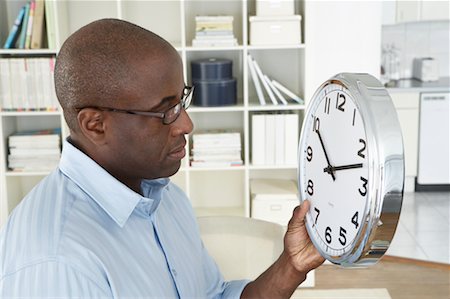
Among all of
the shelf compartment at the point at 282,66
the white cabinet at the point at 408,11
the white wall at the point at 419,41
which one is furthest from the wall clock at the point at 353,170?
the white wall at the point at 419,41

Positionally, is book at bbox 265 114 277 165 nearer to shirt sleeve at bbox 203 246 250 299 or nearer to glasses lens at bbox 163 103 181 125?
shirt sleeve at bbox 203 246 250 299

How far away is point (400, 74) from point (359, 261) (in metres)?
4.84

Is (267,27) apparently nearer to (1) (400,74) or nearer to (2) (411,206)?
(2) (411,206)

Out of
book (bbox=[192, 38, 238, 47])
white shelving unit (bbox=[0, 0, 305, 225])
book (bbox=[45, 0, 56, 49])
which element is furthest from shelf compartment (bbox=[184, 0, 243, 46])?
book (bbox=[45, 0, 56, 49])

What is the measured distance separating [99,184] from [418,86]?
4409mm

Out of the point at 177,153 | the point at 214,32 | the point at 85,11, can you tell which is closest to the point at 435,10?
the point at 214,32

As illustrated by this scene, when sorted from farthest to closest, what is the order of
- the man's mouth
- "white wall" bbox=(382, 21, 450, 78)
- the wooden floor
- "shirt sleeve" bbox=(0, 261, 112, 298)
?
"white wall" bbox=(382, 21, 450, 78), the wooden floor, the man's mouth, "shirt sleeve" bbox=(0, 261, 112, 298)

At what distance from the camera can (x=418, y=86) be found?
5133 millimetres

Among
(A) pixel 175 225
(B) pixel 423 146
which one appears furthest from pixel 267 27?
(B) pixel 423 146

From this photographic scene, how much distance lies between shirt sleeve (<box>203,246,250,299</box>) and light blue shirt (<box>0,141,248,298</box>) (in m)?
0.09

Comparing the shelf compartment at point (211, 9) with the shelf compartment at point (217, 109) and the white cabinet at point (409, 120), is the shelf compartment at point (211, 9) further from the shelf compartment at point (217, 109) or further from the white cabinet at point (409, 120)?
the white cabinet at point (409, 120)

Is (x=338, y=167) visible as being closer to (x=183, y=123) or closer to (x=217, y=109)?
(x=183, y=123)

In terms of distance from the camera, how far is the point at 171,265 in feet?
4.20

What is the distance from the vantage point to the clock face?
1046 mm
